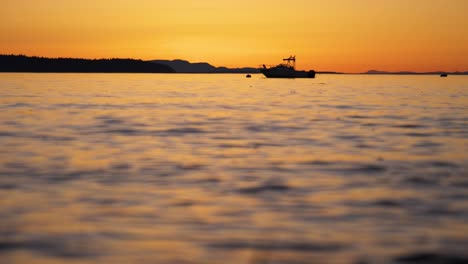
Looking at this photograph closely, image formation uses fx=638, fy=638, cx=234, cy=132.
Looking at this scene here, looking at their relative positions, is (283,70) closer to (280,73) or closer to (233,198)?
(280,73)

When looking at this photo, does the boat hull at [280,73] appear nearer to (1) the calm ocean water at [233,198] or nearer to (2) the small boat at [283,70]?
(2) the small boat at [283,70]

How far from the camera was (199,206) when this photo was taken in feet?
40.1

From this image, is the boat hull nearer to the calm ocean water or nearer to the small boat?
the small boat

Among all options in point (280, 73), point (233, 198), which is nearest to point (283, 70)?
point (280, 73)

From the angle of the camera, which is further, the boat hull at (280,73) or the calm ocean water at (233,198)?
the boat hull at (280,73)

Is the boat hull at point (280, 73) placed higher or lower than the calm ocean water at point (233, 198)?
lower

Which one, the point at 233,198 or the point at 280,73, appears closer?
the point at 233,198

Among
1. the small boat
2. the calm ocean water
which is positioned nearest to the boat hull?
the small boat

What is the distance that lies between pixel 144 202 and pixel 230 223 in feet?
7.67

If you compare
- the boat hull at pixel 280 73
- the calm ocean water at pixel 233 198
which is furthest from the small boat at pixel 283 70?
the calm ocean water at pixel 233 198

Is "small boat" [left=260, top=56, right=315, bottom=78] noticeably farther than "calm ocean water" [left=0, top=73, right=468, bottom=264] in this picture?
Yes

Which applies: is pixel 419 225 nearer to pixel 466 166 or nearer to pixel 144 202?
pixel 144 202

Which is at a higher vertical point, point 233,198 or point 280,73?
point 233,198

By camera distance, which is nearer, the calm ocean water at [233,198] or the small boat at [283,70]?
the calm ocean water at [233,198]
